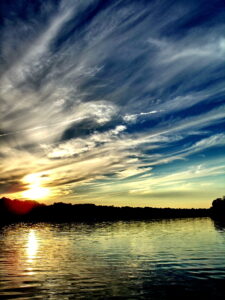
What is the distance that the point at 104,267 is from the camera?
93.1 ft

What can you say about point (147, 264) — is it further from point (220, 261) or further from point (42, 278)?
point (42, 278)

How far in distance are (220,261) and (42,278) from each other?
856 inches

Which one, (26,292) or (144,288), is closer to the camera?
(26,292)

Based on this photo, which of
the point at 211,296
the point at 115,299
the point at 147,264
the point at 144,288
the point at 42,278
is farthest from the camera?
the point at 147,264

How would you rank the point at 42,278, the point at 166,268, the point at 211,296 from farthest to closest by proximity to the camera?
the point at 166,268 → the point at 42,278 → the point at 211,296

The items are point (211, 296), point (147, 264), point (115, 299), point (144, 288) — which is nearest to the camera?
point (115, 299)

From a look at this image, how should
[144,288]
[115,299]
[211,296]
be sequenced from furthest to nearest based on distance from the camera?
[144,288]
[211,296]
[115,299]

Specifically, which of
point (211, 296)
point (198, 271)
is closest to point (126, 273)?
point (198, 271)

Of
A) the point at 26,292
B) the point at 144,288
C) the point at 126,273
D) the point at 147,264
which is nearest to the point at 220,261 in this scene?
the point at 147,264

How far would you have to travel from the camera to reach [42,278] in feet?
76.5

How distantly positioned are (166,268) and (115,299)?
492 inches

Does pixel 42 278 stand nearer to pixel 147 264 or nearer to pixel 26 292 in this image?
pixel 26 292

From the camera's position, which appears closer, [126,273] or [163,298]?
[163,298]

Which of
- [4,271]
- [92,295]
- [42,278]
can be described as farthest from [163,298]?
[4,271]
